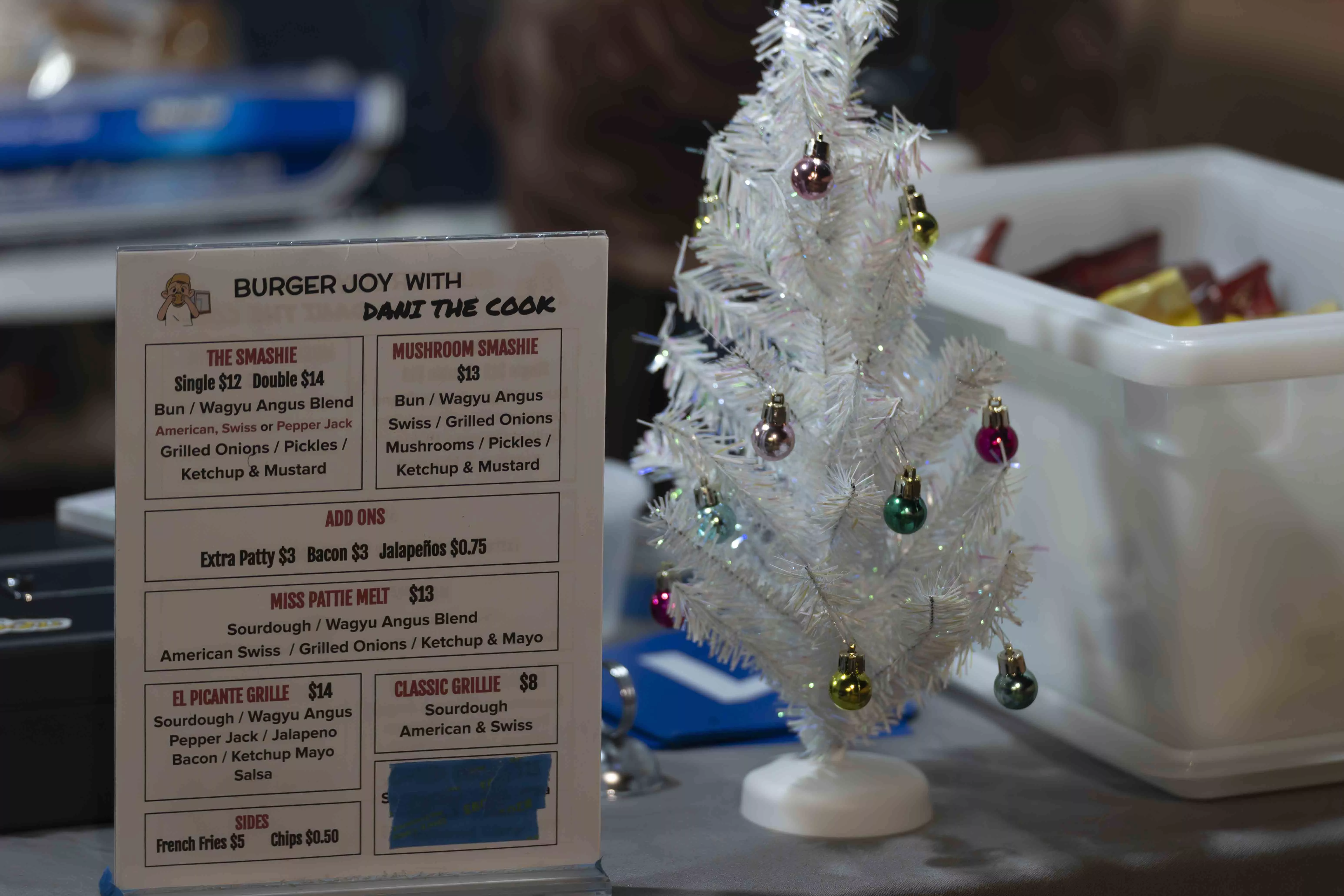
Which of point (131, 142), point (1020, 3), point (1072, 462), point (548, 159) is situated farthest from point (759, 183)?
point (131, 142)

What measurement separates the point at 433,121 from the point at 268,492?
184 centimetres

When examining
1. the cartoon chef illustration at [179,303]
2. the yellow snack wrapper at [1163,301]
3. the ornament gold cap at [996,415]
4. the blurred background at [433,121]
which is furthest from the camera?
the blurred background at [433,121]

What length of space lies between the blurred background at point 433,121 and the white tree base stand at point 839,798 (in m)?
0.99

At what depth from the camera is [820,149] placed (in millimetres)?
836

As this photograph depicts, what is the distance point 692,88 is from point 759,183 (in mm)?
1226

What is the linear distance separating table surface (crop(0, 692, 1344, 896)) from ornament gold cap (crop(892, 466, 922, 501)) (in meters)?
0.21

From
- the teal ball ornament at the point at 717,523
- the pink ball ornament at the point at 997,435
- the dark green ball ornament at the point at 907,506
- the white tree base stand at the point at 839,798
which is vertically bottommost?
the white tree base stand at the point at 839,798

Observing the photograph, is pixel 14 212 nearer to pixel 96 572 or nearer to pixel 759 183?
pixel 96 572

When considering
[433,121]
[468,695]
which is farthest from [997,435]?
[433,121]

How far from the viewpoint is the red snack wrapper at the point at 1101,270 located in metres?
1.20

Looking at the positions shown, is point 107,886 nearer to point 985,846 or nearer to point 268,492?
point 268,492

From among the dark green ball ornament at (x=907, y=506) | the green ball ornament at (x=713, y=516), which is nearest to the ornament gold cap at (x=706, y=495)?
the green ball ornament at (x=713, y=516)

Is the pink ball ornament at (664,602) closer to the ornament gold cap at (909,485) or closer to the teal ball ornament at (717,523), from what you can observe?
the teal ball ornament at (717,523)

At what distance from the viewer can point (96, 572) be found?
1020 mm
